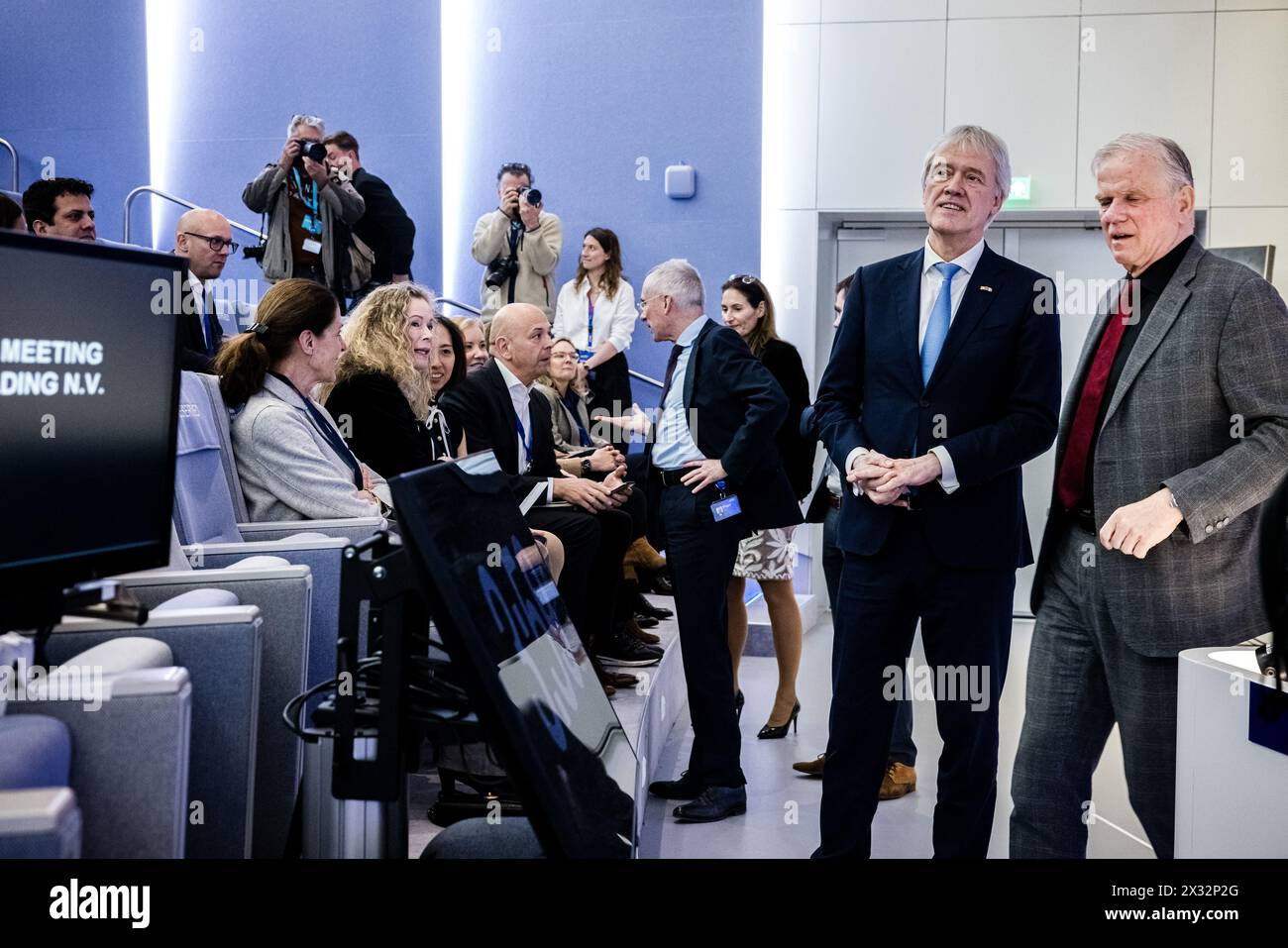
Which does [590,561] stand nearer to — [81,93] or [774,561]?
[774,561]

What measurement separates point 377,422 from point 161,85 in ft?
17.8

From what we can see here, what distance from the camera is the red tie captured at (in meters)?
2.28

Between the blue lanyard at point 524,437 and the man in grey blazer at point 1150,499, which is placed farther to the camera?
the blue lanyard at point 524,437

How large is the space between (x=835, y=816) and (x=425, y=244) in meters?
5.72

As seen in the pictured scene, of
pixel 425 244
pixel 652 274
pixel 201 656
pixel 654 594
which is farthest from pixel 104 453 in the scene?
pixel 425 244

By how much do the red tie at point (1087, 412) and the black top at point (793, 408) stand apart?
7.30 feet

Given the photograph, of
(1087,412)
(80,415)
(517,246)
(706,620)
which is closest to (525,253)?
(517,246)

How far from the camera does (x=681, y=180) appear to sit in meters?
7.08

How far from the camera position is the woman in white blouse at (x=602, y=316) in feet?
20.8

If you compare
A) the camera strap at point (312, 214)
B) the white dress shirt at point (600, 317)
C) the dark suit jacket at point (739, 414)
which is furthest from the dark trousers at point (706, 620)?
the white dress shirt at point (600, 317)

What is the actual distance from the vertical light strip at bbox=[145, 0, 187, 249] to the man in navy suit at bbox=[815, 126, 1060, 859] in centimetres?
661

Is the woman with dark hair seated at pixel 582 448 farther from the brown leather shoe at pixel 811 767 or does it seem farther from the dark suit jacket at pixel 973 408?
the dark suit jacket at pixel 973 408

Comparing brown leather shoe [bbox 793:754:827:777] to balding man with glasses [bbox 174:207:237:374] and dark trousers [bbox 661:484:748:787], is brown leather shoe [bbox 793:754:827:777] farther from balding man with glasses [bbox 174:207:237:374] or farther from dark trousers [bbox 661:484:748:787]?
balding man with glasses [bbox 174:207:237:374]
